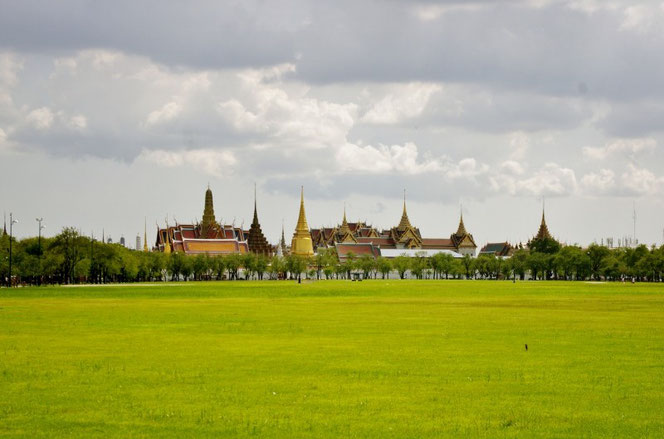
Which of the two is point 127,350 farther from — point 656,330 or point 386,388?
point 656,330

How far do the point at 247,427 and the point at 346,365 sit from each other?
28.3ft

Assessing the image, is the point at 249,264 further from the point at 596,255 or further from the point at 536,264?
the point at 596,255

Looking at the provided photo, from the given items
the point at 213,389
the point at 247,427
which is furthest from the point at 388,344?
the point at 247,427

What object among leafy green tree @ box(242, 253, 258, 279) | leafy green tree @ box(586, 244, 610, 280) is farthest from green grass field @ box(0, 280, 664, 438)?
leafy green tree @ box(242, 253, 258, 279)

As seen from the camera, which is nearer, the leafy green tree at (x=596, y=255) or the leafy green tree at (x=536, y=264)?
the leafy green tree at (x=596, y=255)

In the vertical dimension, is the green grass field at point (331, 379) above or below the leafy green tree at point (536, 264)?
below

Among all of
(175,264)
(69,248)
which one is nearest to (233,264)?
(175,264)

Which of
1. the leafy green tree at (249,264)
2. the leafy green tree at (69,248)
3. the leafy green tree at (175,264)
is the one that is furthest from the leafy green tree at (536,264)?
the leafy green tree at (69,248)

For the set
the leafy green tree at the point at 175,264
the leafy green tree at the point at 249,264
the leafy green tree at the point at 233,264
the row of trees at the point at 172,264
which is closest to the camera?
the row of trees at the point at 172,264

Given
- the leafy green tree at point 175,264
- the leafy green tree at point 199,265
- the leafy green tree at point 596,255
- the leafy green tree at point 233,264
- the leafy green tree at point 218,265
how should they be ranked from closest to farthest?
the leafy green tree at point 175,264
the leafy green tree at point 199,265
the leafy green tree at point 596,255
the leafy green tree at point 218,265
the leafy green tree at point 233,264

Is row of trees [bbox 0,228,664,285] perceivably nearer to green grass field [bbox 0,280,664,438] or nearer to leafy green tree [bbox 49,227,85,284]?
leafy green tree [bbox 49,227,85,284]

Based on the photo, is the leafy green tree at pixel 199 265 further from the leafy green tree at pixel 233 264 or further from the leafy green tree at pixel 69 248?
the leafy green tree at pixel 69 248

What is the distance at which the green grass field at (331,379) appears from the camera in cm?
1791

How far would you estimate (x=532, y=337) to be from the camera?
115 feet
